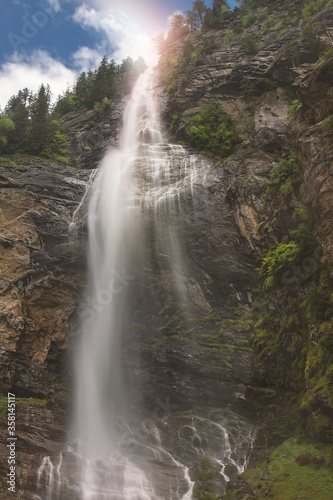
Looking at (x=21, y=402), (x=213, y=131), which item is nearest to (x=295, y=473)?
(x=21, y=402)

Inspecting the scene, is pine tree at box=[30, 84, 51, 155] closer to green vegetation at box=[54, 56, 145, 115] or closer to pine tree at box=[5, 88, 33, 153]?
pine tree at box=[5, 88, 33, 153]

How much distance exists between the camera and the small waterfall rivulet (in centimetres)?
1030

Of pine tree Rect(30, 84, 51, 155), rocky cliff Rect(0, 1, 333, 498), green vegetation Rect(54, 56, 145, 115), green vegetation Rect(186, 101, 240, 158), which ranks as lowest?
rocky cliff Rect(0, 1, 333, 498)

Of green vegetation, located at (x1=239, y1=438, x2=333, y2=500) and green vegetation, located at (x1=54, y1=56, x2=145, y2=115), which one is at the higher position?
green vegetation, located at (x1=54, y1=56, x2=145, y2=115)

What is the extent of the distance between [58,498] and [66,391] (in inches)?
224

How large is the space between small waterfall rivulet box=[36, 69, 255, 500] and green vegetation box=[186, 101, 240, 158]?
56.0 inches

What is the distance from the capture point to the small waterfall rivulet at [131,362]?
10.3 meters

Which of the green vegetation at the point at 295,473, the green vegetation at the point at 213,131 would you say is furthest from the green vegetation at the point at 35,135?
the green vegetation at the point at 295,473

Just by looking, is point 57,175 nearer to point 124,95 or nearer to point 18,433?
point 18,433

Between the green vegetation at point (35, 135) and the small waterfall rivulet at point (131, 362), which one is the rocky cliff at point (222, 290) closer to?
the small waterfall rivulet at point (131, 362)

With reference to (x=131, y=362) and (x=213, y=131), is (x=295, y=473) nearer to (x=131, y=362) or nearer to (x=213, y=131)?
(x=131, y=362)

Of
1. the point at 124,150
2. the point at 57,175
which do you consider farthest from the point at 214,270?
the point at 124,150

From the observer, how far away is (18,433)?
37.8 feet

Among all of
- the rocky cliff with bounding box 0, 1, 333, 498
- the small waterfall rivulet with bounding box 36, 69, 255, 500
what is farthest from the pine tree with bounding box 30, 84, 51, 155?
the small waterfall rivulet with bounding box 36, 69, 255, 500
